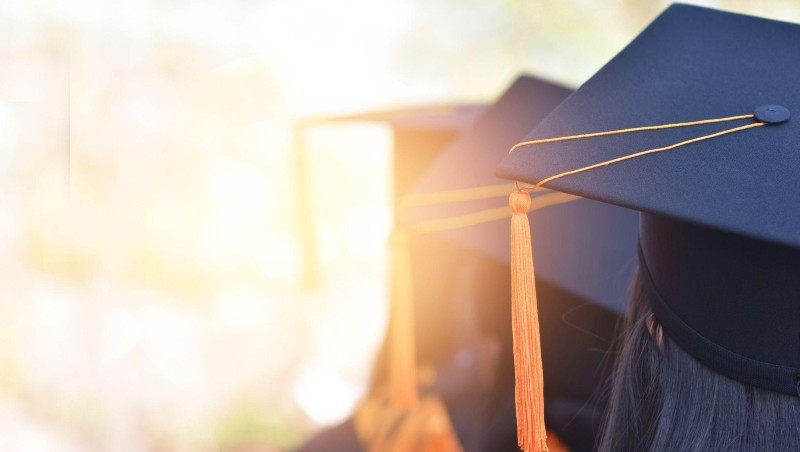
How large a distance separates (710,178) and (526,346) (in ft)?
0.80

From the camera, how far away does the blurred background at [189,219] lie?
2.44 metres

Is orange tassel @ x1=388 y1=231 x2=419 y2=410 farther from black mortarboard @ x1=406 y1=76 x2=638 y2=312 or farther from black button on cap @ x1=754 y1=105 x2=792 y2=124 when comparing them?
black button on cap @ x1=754 y1=105 x2=792 y2=124

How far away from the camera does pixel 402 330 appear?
1315mm

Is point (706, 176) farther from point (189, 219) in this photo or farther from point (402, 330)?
point (189, 219)

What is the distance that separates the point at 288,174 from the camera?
10.5 feet

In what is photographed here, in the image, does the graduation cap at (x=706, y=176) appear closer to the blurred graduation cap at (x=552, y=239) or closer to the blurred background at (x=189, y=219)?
the blurred graduation cap at (x=552, y=239)

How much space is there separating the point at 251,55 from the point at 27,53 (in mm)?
924

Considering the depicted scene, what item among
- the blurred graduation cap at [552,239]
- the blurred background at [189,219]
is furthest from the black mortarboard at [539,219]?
the blurred background at [189,219]

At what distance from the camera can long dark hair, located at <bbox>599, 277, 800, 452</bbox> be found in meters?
0.66

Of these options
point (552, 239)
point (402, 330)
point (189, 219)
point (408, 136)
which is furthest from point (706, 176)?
point (189, 219)

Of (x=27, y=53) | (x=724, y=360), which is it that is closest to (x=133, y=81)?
(x=27, y=53)

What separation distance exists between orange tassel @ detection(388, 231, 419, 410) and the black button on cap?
0.70 meters

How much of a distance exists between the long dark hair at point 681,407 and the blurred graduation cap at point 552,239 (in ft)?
1.02

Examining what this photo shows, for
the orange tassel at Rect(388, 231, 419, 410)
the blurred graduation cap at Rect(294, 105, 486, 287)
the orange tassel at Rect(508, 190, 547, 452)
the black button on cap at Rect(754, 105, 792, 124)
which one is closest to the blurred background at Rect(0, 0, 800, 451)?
the blurred graduation cap at Rect(294, 105, 486, 287)
